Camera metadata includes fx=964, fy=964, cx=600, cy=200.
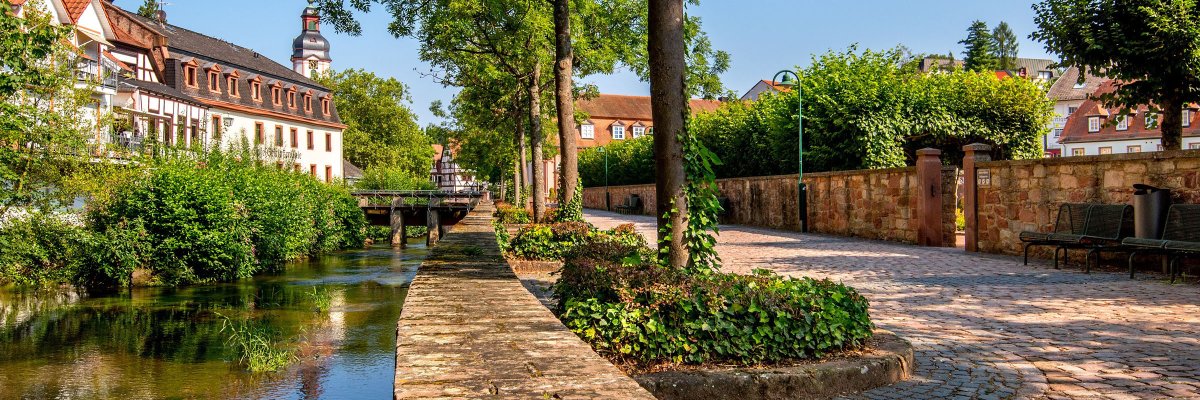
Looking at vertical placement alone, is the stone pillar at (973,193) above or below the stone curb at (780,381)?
above

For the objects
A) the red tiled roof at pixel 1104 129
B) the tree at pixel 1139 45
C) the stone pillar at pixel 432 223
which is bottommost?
the stone pillar at pixel 432 223

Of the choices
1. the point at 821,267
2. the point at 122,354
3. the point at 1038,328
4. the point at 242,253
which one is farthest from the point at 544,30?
the point at 1038,328

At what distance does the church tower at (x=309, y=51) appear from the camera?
92562mm

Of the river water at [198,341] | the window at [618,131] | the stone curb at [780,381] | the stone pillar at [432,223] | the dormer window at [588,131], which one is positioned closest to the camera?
the stone curb at [780,381]

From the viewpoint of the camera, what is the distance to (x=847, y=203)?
21.8 meters

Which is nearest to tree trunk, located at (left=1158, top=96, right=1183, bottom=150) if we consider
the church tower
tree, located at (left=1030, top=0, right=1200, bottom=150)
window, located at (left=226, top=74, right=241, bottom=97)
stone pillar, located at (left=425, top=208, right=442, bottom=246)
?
tree, located at (left=1030, top=0, right=1200, bottom=150)

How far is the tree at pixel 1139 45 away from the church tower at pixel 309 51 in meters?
84.1

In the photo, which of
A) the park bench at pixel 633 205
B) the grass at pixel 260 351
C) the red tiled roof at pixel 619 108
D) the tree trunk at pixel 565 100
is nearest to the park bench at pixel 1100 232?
the tree trunk at pixel 565 100

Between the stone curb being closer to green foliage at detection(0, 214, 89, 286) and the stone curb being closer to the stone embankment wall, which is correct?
the stone embankment wall

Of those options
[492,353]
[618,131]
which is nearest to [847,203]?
[492,353]

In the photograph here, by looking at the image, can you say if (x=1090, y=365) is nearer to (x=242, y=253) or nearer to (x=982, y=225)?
(x=982, y=225)

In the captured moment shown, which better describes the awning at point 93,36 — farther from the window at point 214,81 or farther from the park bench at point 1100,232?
the park bench at point 1100,232

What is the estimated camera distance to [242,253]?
71.0 feet

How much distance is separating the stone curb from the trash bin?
329 inches
